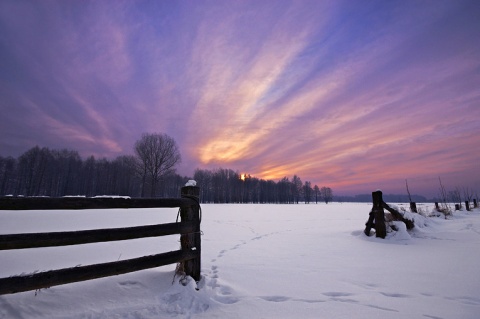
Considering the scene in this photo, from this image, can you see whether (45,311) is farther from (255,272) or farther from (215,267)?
(255,272)

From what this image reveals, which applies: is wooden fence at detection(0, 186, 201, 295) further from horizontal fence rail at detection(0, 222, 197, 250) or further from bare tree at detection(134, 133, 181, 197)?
bare tree at detection(134, 133, 181, 197)

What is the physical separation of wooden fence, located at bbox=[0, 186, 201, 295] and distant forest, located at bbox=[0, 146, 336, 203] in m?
45.5

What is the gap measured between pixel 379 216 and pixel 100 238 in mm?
8643

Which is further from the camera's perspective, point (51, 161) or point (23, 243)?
point (51, 161)

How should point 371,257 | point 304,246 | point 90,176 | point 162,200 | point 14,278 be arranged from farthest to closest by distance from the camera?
point 90,176 → point 304,246 → point 371,257 → point 162,200 → point 14,278

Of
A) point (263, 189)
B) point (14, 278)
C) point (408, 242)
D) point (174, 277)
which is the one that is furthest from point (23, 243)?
point (263, 189)

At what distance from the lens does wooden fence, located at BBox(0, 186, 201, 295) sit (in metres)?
2.48

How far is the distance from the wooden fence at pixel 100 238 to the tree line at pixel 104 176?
45.0 meters

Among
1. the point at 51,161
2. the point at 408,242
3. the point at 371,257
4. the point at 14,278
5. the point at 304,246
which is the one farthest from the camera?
the point at 51,161

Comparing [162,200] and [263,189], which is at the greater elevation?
[263,189]

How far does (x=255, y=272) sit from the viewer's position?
15.4 ft

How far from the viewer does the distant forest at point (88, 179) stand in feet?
199

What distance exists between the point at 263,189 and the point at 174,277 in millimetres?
112379

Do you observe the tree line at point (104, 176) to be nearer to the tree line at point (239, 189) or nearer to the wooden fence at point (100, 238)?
the tree line at point (239, 189)
